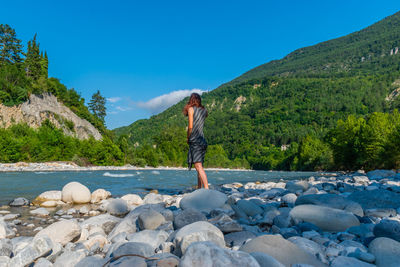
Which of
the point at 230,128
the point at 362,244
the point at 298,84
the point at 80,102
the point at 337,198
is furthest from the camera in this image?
the point at 298,84

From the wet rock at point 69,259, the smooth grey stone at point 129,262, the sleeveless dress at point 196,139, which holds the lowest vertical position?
the wet rock at point 69,259

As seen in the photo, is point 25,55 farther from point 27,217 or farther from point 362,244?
point 362,244

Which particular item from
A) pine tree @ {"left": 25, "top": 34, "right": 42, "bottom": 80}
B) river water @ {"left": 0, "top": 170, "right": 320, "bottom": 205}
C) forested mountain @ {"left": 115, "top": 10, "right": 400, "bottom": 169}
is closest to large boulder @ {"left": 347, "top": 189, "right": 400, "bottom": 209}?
river water @ {"left": 0, "top": 170, "right": 320, "bottom": 205}

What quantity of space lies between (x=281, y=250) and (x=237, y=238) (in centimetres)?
67

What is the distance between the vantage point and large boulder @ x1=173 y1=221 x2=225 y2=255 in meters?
2.49

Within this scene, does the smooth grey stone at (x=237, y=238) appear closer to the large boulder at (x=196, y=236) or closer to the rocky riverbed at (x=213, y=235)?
the rocky riverbed at (x=213, y=235)

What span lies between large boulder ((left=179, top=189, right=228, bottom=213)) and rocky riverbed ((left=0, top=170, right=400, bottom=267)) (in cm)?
2

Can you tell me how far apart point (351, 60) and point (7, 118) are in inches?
8505

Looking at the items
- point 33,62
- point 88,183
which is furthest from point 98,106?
point 88,183

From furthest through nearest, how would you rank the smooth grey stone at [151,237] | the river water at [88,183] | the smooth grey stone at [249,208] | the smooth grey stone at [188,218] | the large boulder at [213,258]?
the river water at [88,183] → the smooth grey stone at [249,208] → the smooth grey stone at [188,218] → the smooth grey stone at [151,237] → the large boulder at [213,258]

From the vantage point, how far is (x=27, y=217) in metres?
5.19

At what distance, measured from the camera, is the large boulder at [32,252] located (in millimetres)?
2561

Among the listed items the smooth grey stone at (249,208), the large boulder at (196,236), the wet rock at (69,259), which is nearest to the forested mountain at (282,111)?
the smooth grey stone at (249,208)

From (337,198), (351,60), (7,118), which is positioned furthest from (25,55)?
(351,60)
